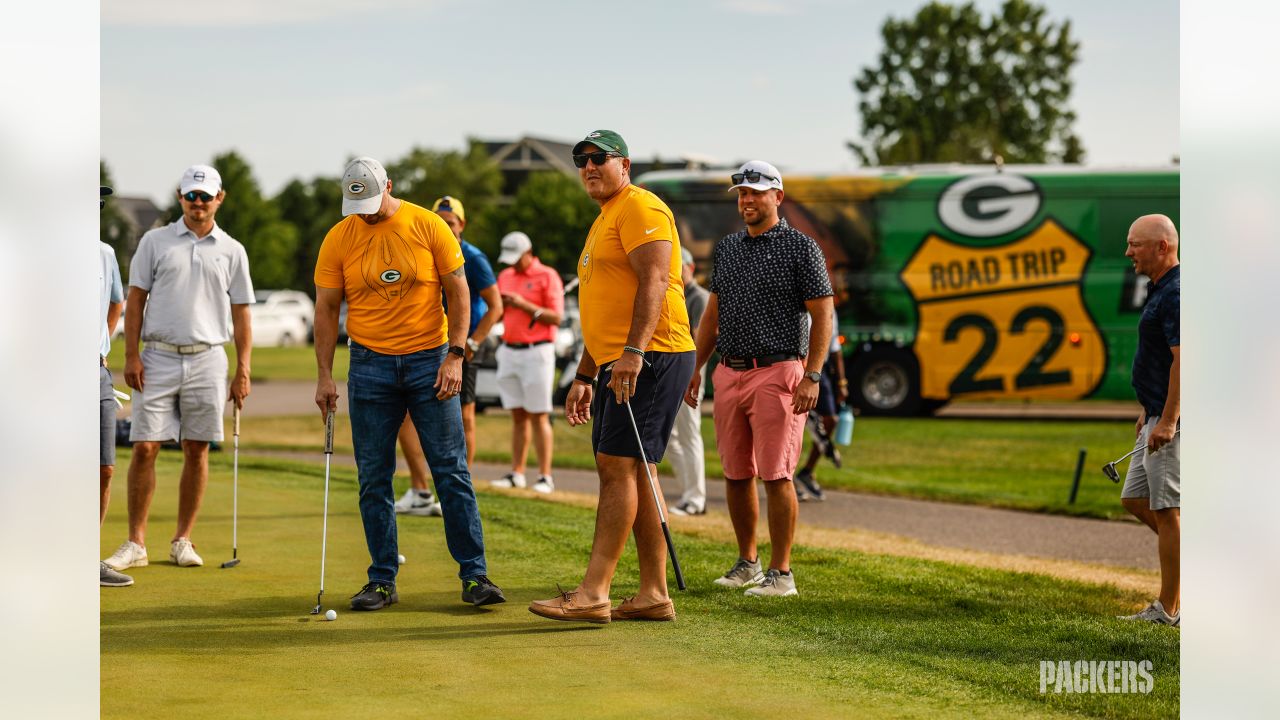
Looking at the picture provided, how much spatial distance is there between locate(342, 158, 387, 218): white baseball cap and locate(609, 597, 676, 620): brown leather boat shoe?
82.2 inches

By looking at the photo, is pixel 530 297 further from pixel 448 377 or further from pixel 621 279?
pixel 621 279

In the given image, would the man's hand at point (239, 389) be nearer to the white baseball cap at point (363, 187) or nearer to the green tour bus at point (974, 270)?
the white baseball cap at point (363, 187)

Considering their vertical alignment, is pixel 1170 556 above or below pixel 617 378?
below

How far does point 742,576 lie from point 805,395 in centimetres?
108

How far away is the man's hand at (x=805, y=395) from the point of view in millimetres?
6945

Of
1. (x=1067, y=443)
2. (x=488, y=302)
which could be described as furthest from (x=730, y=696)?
(x=1067, y=443)

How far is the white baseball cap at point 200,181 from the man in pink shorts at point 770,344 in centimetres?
273

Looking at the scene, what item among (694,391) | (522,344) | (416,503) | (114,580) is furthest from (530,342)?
(114,580)

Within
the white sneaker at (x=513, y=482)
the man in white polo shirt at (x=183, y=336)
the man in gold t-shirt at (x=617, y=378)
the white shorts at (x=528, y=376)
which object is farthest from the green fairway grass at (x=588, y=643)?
the white sneaker at (x=513, y=482)

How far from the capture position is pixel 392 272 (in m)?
6.64

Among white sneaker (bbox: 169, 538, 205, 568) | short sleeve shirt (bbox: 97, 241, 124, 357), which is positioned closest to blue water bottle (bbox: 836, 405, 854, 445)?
white sneaker (bbox: 169, 538, 205, 568)

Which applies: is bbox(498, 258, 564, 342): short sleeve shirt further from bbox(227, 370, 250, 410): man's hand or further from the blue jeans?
the blue jeans

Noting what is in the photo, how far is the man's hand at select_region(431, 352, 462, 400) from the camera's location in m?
6.66
